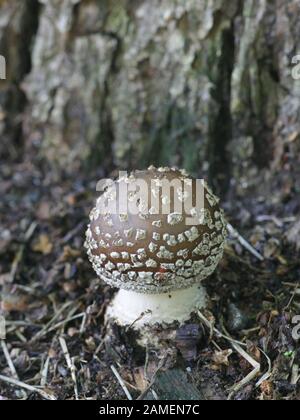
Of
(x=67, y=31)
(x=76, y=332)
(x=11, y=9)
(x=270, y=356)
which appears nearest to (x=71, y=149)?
(x=67, y=31)

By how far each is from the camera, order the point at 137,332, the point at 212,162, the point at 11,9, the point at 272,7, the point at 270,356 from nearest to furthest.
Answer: the point at 270,356, the point at 137,332, the point at 272,7, the point at 212,162, the point at 11,9

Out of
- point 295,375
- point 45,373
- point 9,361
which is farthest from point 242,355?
point 9,361

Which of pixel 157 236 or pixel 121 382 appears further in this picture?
pixel 121 382

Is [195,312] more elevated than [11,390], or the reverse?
[195,312]

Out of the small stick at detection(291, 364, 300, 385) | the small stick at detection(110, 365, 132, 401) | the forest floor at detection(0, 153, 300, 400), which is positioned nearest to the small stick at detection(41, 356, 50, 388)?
the forest floor at detection(0, 153, 300, 400)

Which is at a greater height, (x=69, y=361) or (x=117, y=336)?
(x=117, y=336)

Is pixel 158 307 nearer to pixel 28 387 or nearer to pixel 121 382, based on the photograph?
pixel 121 382

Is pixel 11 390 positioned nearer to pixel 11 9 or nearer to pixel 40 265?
pixel 40 265
